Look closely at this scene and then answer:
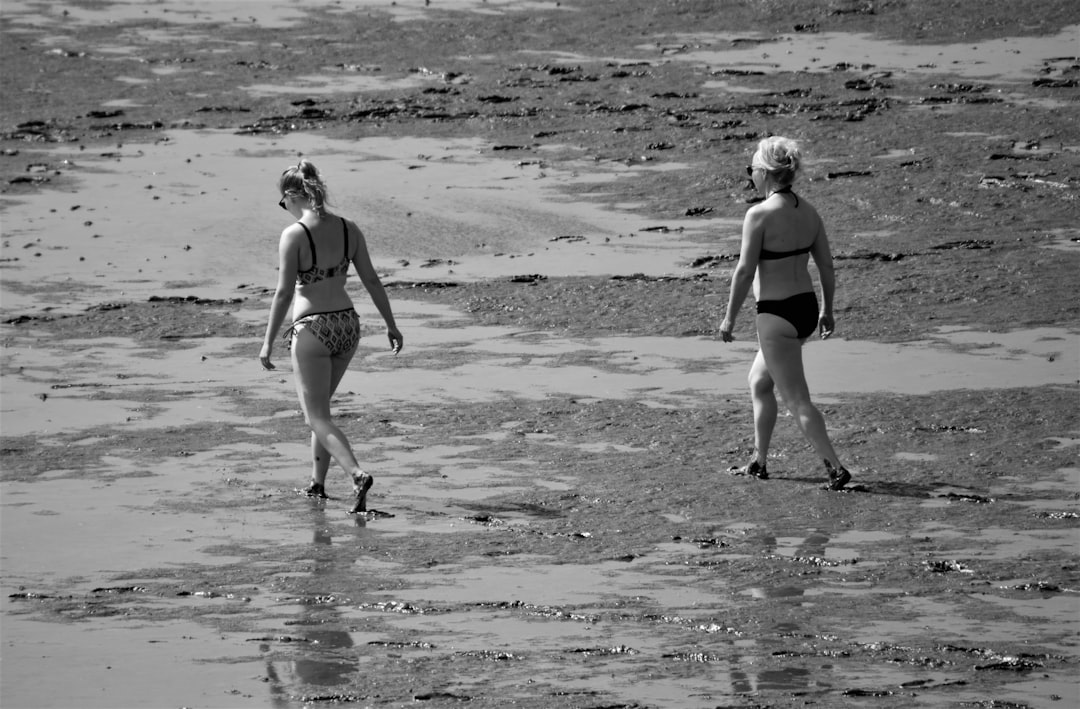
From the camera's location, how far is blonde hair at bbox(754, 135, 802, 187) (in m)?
9.08

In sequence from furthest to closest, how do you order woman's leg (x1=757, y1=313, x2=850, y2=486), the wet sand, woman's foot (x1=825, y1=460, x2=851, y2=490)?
1. woman's leg (x1=757, y1=313, x2=850, y2=486)
2. woman's foot (x1=825, y1=460, x2=851, y2=490)
3. the wet sand

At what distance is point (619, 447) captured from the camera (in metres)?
9.70

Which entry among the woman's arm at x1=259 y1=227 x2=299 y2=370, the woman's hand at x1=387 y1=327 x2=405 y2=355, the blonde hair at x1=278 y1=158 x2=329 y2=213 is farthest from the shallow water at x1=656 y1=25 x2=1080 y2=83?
the woman's arm at x1=259 y1=227 x2=299 y2=370

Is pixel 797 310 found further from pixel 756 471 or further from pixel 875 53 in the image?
pixel 875 53

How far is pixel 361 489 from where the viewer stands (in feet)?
28.3

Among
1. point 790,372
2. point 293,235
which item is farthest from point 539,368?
point 293,235

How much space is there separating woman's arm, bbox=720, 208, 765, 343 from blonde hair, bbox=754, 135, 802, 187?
0.72ft

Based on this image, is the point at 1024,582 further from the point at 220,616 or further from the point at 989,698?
the point at 220,616

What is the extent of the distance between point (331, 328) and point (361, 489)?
0.92 metres

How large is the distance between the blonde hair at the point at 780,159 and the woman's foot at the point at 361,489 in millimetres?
2566

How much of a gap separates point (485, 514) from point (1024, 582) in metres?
2.61

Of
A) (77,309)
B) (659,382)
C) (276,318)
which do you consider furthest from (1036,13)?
(276,318)

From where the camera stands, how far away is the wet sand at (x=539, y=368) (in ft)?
22.1

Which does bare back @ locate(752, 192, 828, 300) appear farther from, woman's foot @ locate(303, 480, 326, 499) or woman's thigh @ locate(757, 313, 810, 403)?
woman's foot @ locate(303, 480, 326, 499)
